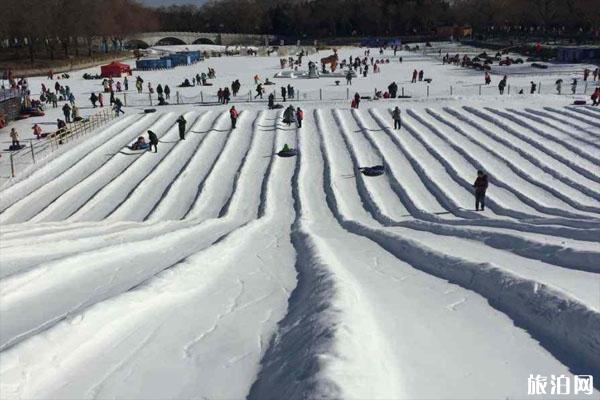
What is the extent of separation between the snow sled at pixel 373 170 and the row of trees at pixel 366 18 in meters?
102

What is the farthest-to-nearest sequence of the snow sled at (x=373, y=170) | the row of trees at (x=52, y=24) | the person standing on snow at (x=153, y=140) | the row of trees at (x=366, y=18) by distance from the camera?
the row of trees at (x=366, y=18), the row of trees at (x=52, y=24), the person standing on snow at (x=153, y=140), the snow sled at (x=373, y=170)

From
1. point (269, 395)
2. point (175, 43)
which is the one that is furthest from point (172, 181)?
point (175, 43)

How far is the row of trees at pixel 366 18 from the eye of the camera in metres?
116

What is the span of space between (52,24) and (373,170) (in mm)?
71368

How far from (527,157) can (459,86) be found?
20.8m

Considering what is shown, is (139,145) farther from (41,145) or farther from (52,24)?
(52,24)

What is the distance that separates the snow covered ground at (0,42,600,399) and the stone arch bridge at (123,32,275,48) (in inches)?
4027

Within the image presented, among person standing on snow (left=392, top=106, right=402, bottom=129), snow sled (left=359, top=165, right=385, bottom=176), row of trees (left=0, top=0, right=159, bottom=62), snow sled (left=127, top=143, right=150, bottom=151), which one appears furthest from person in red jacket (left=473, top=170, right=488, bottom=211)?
row of trees (left=0, top=0, right=159, bottom=62)

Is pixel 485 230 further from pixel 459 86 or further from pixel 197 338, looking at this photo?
pixel 459 86

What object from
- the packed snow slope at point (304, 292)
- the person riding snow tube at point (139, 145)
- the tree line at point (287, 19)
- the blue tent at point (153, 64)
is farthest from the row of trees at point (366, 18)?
the packed snow slope at point (304, 292)

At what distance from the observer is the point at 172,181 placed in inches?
771

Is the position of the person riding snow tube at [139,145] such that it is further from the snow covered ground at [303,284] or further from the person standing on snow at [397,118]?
the person standing on snow at [397,118]

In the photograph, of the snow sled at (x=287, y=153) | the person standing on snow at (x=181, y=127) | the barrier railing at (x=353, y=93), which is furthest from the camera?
the barrier railing at (x=353, y=93)

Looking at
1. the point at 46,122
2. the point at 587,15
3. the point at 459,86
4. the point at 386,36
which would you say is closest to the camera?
the point at 46,122
